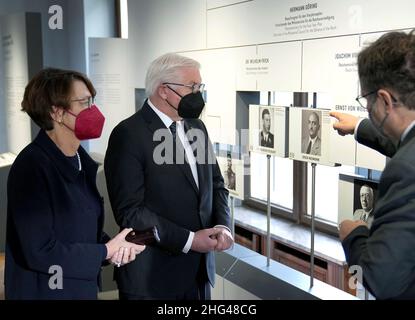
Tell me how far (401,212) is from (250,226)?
111 inches

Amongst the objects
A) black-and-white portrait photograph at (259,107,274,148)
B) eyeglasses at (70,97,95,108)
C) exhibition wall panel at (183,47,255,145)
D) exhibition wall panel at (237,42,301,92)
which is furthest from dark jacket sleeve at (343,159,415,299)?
exhibition wall panel at (183,47,255,145)

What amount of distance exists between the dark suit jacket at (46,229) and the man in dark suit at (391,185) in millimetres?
783

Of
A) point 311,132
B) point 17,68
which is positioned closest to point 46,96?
point 311,132

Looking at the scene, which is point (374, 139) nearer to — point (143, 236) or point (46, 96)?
point (143, 236)

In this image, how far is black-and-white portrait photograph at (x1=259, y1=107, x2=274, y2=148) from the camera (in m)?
2.48

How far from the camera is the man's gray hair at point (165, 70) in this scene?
1829mm

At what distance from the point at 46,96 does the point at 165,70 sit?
489 mm

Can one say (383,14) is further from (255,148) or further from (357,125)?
(255,148)

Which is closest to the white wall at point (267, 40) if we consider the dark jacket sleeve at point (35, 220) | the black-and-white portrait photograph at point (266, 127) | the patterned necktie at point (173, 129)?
the black-and-white portrait photograph at point (266, 127)

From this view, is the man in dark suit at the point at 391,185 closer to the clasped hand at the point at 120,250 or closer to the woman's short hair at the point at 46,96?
the clasped hand at the point at 120,250

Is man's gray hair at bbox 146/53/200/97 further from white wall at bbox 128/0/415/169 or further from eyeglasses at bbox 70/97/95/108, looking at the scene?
white wall at bbox 128/0/415/169

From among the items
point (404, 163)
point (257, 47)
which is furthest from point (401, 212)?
point (257, 47)

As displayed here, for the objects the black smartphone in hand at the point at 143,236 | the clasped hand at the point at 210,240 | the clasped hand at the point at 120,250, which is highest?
the black smartphone in hand at the point at 143,236

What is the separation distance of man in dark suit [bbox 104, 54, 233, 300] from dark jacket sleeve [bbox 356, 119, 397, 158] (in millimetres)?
592
